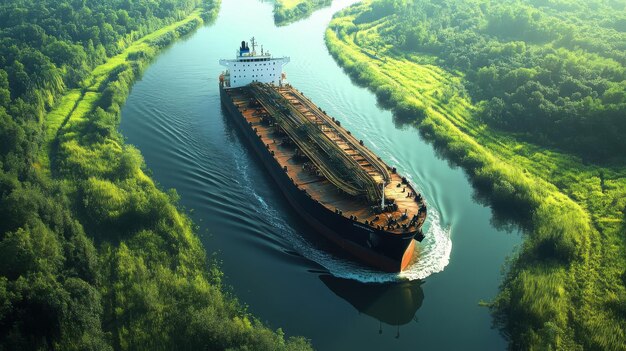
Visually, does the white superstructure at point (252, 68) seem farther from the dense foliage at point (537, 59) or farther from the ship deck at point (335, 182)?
the dense foliage at point (537, 59)

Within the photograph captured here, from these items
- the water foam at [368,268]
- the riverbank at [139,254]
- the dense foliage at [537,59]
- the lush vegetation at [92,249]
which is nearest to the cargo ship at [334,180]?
the water foam at [368,268]

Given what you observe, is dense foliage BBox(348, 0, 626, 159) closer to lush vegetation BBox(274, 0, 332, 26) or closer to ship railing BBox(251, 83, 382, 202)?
lush vegetation BBox(274, 0, 332, 26)

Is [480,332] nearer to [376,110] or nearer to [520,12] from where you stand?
[376,110]

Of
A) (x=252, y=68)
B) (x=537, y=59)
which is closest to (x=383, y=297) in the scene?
(x=252, y=68)

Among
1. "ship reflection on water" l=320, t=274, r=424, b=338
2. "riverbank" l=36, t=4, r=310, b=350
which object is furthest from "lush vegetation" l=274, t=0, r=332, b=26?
"ship reflection on water" l=320, t=274, r=424, b=338

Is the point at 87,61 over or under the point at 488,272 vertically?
over

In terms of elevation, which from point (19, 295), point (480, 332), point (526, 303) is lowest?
point (480, 332)

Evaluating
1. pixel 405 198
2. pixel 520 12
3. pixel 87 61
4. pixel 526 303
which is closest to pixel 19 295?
pixel 405 198

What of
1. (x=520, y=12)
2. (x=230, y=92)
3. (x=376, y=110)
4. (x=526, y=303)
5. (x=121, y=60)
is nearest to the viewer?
(x=526, y=303)
